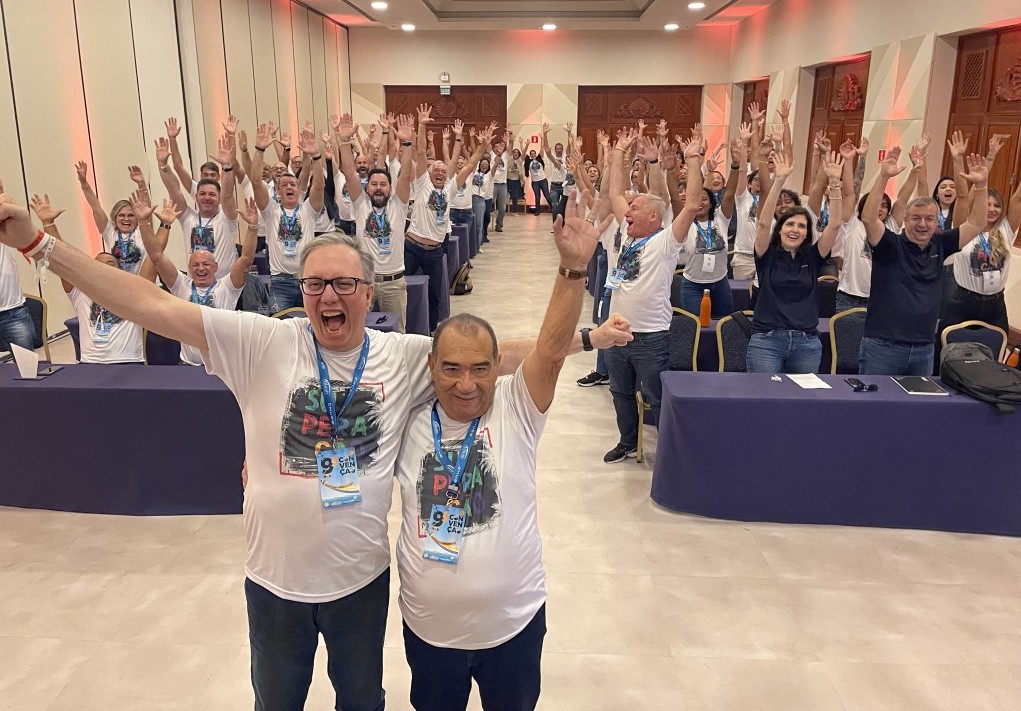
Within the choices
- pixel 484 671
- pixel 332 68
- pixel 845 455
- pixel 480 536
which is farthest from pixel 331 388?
pixel 332 68

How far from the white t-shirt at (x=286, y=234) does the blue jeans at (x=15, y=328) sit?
1.78 metres

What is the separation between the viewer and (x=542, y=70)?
60.6 ft

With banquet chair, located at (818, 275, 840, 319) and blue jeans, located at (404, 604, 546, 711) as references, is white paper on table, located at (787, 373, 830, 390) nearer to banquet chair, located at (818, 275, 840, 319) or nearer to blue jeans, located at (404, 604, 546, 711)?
banquet chair, located at (818, 275, 840, 319)

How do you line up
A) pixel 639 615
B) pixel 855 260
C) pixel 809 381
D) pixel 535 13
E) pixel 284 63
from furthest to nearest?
1. pixel 535 13
2. pixel 284 63
3. pixel 855 260
4. pixel 809 381
5. pixel 639 615

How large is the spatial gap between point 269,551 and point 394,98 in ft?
60.8

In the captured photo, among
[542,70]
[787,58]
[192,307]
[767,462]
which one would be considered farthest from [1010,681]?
[542,70]

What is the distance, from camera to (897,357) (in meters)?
4.31

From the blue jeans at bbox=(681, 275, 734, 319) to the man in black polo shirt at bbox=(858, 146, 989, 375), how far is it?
169 centimetres

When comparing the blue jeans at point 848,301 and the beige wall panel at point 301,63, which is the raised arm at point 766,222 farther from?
the beige wall panel at point 301,63

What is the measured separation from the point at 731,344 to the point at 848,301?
1.13 metres

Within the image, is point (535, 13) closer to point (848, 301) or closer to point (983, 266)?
point (848, 301)

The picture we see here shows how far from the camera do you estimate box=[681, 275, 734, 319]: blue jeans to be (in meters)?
6.00

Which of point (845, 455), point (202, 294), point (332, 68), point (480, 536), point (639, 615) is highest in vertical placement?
point (332, 68)

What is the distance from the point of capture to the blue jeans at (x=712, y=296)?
19.7 feet
